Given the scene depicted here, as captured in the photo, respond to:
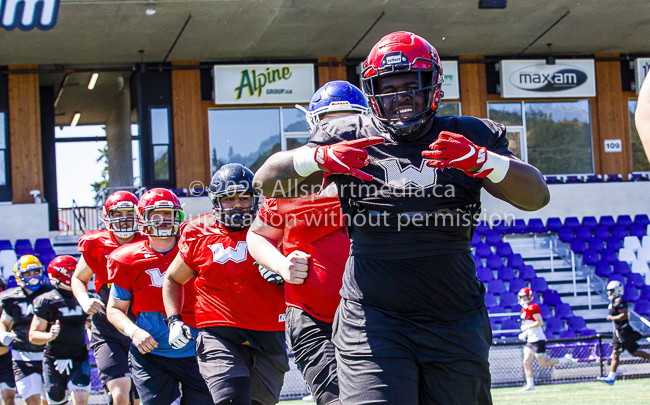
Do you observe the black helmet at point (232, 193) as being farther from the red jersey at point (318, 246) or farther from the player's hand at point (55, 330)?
the player's hand at point (55, 330)

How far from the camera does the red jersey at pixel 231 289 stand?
14.2 feet

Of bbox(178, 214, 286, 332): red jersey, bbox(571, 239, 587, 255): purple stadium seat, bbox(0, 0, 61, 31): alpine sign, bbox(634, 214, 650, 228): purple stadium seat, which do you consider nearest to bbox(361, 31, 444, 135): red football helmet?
bbox(178, 214, 286, 332): red jersey

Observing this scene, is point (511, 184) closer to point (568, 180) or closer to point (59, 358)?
point (59, 358)

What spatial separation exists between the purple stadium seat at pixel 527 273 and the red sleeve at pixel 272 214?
11.6m

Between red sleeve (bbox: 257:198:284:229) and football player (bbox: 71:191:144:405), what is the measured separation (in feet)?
9.51

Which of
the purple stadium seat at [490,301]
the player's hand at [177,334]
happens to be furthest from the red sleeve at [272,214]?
the purple stadium seat at [490,301]

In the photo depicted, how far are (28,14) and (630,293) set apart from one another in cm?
1225

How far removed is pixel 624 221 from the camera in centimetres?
1702

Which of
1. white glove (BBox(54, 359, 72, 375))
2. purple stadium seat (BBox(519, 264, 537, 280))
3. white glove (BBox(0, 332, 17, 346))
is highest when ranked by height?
white glove (BBox(0, 332, 17, 346))

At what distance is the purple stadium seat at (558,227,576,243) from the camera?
16.5 m

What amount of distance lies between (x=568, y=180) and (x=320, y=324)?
52.2 ft

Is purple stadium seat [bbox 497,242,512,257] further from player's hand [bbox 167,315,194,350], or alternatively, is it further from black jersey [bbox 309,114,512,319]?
black jersey [bbox 309,114,512,319]

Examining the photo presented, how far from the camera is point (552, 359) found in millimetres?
10742

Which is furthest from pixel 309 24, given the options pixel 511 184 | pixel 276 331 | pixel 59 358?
pixel 511 184
